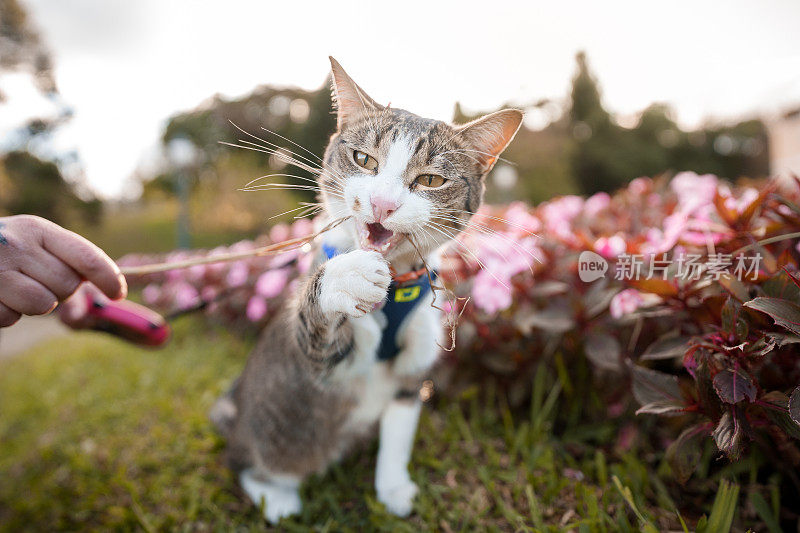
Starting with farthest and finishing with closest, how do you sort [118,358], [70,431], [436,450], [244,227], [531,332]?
[244,227] < [118,358] < [70,431] < [531,332] < [436,450]

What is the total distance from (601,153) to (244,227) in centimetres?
711

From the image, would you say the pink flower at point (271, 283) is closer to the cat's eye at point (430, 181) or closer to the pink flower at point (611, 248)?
the cat's eye at point (430, 181)

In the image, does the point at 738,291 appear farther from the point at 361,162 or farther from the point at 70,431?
the point at 70,431

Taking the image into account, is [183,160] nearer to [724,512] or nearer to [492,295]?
[492,295]

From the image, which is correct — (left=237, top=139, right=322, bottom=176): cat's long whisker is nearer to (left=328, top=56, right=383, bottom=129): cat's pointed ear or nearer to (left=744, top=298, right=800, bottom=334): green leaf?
(left=328, top=56, right=383, bottom=129): cat's pointed ear

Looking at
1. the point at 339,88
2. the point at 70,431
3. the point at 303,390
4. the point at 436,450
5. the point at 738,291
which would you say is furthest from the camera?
the point at 70,431

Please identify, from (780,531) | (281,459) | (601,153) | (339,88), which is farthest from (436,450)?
(601,153)

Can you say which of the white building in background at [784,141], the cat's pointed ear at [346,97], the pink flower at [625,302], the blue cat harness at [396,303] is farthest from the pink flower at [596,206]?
the white building in background at [784,141]

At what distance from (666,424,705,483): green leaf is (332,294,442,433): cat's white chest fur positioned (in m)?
0.74

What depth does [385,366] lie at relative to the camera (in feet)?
4.60

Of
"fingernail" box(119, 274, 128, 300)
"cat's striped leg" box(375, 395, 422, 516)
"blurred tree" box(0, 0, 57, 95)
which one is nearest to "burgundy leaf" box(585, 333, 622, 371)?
"cat's striped leg" box(375, 395, 422, 516)

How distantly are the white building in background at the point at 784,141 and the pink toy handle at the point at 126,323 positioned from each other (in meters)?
9.40

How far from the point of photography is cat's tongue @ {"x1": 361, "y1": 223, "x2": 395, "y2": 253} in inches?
39.4

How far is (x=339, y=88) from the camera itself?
3.87 ft
